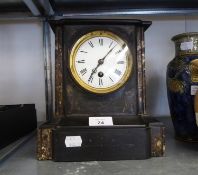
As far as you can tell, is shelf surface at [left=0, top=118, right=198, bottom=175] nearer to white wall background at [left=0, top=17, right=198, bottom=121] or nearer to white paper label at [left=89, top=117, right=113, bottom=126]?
white paper label at [left=89, top=117, right=113, bottom=126]

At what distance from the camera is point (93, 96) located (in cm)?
77

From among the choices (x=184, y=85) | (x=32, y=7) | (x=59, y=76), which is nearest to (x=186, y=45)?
(x=184, y=85)

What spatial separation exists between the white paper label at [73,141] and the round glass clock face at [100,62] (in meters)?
0.15

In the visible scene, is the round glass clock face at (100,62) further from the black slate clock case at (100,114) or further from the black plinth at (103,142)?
the black plinth at (103,142)

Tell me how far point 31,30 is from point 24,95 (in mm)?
277

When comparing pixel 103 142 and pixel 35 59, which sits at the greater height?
pixel 35 59

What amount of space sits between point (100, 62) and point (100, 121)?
6.6 inches

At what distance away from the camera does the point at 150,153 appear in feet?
2.26

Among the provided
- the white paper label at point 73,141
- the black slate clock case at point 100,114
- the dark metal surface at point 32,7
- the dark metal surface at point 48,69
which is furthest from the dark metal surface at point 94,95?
the dark metal surface at point 48,69

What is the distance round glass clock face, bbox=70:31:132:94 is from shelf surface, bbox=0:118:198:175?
209 mm

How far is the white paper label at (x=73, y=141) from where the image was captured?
26.1 inches

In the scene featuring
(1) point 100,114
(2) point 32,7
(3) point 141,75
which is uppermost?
(2) point 32,7

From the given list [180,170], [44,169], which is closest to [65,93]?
[44,169]

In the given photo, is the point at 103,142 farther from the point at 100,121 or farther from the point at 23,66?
the point at 23,66
